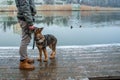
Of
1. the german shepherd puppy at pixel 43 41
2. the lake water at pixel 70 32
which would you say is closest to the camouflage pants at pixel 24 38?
the german shepherd puppy at pixel 43 41

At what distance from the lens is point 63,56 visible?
7.39m

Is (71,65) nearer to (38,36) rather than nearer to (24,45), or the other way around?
(38,36)

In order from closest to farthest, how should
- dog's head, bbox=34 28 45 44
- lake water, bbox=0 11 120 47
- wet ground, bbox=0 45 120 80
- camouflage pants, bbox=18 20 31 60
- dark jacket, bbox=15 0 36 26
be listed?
wet ground, bbox=0 45 120 80 < dark jacket, bbox=15 0 36 26 < camouflage pants, bbox=18 20 31 60 < dog's head, bbox=34 28 45 44 < lake water, bbox=0 11 120 47

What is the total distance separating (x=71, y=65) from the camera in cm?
658

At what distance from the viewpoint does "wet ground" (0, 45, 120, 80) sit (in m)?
5.84

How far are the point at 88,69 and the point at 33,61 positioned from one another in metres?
1.02

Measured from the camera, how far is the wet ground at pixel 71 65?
5840 mm

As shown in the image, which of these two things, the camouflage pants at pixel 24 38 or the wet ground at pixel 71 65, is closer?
the wet ground at pixel 71 65

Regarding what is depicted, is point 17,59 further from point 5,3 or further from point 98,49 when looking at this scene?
point 5,3

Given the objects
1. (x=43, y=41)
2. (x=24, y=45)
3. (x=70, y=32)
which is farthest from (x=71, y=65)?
(x=70, y=32)

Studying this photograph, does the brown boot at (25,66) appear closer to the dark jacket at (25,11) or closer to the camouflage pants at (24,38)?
the camouflage pants at (24,38)

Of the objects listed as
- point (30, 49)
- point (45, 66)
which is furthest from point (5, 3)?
point (45, 66)

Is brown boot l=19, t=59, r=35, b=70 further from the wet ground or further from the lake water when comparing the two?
the lake water

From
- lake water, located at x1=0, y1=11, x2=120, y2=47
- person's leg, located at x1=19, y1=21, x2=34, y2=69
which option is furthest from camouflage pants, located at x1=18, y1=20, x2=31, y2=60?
lake water, located at x1=0, y1=11, x2=120, y2=47
